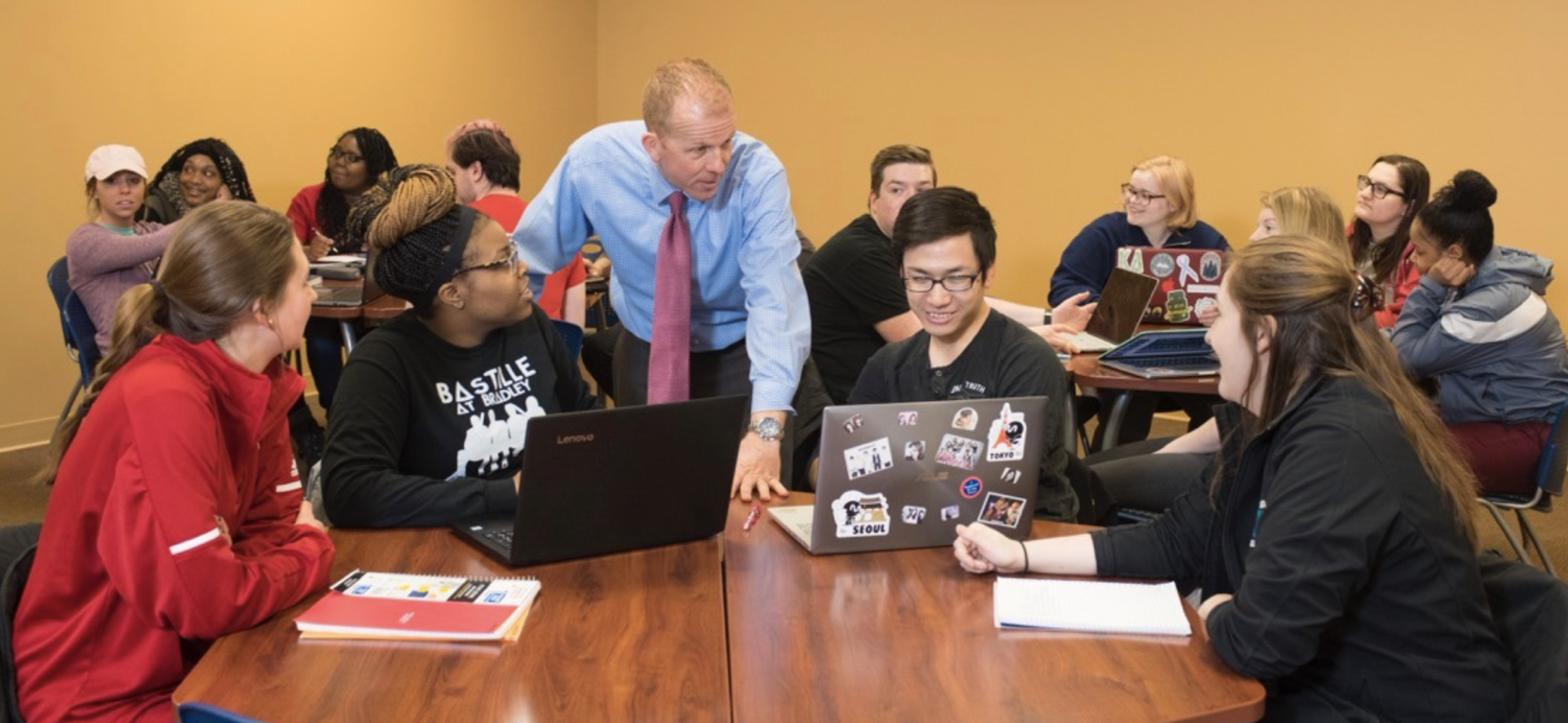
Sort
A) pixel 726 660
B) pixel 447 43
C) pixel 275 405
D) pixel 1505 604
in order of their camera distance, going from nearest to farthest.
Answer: pixel 726 660 → pixel 1505 604 → pixel 275 405 → pixel 447 43

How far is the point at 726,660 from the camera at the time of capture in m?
1.65

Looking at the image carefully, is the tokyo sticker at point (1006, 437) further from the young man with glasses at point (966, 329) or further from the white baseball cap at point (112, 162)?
the white baseball cap at point (112, 162)

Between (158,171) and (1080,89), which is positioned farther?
(1080,89)

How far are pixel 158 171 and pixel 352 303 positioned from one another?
1.77 meters

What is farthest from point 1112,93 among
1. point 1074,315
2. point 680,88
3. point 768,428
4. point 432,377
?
point 432,377

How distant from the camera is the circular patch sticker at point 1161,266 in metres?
4.32

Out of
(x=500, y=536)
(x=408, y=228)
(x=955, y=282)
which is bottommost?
(x=500, y=536)

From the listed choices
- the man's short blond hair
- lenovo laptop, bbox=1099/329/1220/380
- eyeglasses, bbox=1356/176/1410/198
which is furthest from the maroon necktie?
eyeglasses, bbox=1356/176/1410/198

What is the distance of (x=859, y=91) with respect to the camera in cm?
699

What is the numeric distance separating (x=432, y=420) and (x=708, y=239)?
2.63ft

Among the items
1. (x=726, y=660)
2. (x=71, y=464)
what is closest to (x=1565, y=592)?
(x=726, y=660)

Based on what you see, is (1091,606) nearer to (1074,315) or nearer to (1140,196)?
(1074,315)

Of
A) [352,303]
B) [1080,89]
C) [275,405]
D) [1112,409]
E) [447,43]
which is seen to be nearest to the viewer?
[275,405]

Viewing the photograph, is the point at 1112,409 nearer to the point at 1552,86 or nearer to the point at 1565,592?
the point at 1565,592
